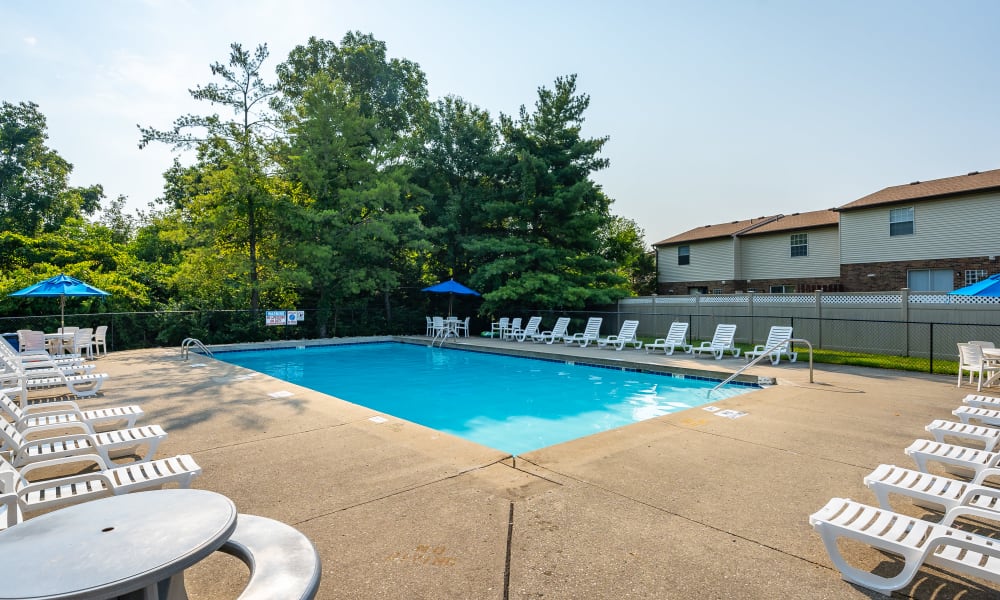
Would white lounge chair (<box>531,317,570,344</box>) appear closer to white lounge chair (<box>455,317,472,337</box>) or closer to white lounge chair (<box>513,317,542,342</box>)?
white lounge chair (<box>513,317,542,342</box>)

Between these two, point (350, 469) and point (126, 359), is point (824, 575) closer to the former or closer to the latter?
point (350, 469)

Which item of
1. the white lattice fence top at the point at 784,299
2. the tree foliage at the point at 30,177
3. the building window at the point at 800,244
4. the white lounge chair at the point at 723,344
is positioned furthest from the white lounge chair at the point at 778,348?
the tree foliage at the point at 30,177

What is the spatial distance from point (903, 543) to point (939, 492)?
1.00m

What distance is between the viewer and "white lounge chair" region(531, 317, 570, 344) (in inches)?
680

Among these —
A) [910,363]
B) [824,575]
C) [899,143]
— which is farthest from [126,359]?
[899,143]

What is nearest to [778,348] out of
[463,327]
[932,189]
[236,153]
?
→ [463,327]

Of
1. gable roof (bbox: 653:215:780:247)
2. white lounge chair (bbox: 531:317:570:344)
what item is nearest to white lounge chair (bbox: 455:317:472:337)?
white lounge chair (bbox: 531:317:570:344)

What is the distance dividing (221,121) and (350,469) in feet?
62.8

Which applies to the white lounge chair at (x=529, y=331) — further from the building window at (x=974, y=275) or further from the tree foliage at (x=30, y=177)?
the tree foliage at (x=30, y=177)

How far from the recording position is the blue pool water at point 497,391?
829 cm

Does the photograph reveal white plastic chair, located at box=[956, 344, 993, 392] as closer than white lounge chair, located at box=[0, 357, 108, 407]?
No

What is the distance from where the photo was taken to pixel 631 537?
3.13 m

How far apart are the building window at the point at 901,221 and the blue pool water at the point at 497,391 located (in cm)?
1471

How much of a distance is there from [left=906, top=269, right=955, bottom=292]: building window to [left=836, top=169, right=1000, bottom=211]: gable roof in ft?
9.13
